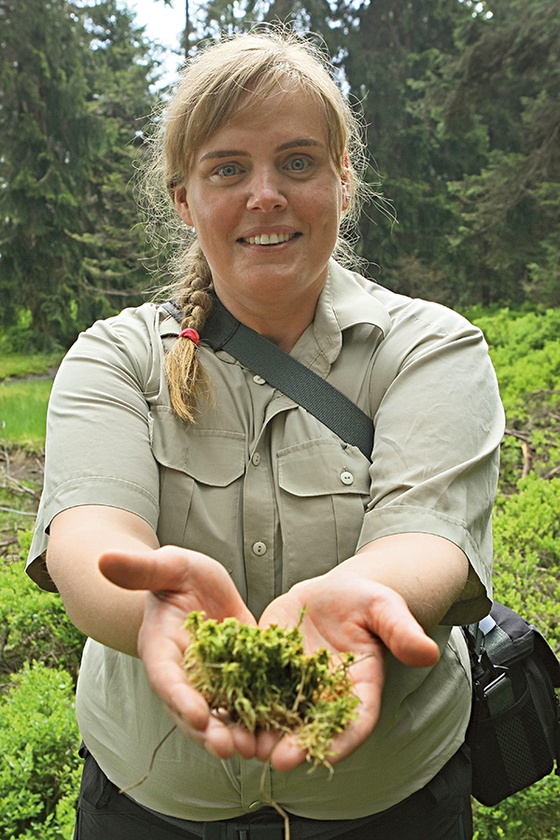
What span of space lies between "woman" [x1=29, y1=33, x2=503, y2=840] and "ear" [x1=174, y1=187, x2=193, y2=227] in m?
0.02

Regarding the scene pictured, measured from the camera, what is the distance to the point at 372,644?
1438 mm

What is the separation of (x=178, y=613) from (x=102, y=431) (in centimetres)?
55

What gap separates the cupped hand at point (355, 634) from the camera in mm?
1314

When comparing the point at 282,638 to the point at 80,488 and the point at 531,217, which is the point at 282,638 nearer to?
the point at 80,488

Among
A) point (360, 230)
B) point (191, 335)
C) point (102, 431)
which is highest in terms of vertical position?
point (191, 335)

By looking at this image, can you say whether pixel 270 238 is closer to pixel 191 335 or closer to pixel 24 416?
pixel 191 335

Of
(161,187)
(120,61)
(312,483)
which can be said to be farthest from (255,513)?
(120,61)

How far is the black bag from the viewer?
220 cm

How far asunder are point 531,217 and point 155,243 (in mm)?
18344

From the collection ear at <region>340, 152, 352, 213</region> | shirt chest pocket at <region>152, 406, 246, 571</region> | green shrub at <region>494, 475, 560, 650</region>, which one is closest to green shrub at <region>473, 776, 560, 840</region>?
green shrub at <region>494, 475, 560, 650</region>

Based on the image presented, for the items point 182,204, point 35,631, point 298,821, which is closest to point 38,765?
point 35,631

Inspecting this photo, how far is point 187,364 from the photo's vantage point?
203 cm

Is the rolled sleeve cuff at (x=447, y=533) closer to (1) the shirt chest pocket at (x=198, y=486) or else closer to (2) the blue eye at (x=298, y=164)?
(1) the shirt chest pocket at (x=198, y=486)

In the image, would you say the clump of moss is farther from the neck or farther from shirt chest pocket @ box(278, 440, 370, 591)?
the neck
